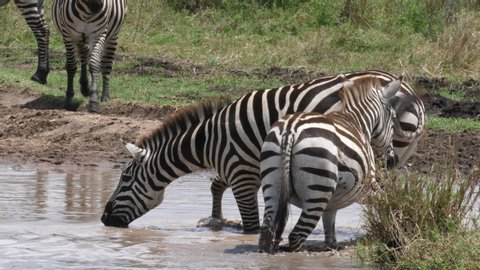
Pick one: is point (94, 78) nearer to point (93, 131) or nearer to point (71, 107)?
point (71, 107)

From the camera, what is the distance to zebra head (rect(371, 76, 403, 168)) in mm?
8672

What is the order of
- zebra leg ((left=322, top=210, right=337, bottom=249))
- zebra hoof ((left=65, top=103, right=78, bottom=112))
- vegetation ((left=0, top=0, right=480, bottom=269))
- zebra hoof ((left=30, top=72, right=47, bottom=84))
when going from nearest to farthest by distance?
zebra leg ((left=322, top=210, right=337, bottom=249)) < zebra hoof ((left=65, top=103, right=78, bottom=112)) < vegetation ((left=0, top=0, right=480, bottom=269)) < zebra hoof ((left=30, top=72, right=47, bottom=84))

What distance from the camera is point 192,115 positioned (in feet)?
28.6

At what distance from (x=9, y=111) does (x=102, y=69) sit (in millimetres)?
1395

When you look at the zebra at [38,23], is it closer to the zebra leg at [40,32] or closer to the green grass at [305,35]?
the zebra leg at [40,32]

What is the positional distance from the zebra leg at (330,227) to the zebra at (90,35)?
6.82 metres

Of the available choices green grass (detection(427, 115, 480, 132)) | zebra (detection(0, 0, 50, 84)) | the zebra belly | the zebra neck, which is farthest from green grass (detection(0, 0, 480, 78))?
the zebra belly

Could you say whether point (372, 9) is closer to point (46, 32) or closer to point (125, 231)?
point (46, 32)

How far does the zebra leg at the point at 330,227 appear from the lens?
8016 millimetres

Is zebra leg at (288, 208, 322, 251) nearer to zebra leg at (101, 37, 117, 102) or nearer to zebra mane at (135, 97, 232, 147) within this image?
zebra mane at (135, 97, 232, 147)

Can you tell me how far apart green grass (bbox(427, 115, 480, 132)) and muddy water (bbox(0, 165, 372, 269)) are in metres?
2.81

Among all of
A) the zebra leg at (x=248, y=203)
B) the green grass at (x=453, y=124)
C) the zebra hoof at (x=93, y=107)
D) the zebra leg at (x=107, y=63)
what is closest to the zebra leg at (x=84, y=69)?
the zebra leg at (x=107, y=63)

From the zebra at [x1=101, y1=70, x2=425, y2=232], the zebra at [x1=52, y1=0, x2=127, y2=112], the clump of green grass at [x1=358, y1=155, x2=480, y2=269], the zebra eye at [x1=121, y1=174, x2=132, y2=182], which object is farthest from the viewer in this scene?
the zebra at [x1=52, y1=0, x2=127, y2=112]

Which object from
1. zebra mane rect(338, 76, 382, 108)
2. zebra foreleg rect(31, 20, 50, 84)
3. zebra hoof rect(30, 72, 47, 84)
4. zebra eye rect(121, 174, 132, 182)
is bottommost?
zebra eye rect(121, 174, 132, 182)
